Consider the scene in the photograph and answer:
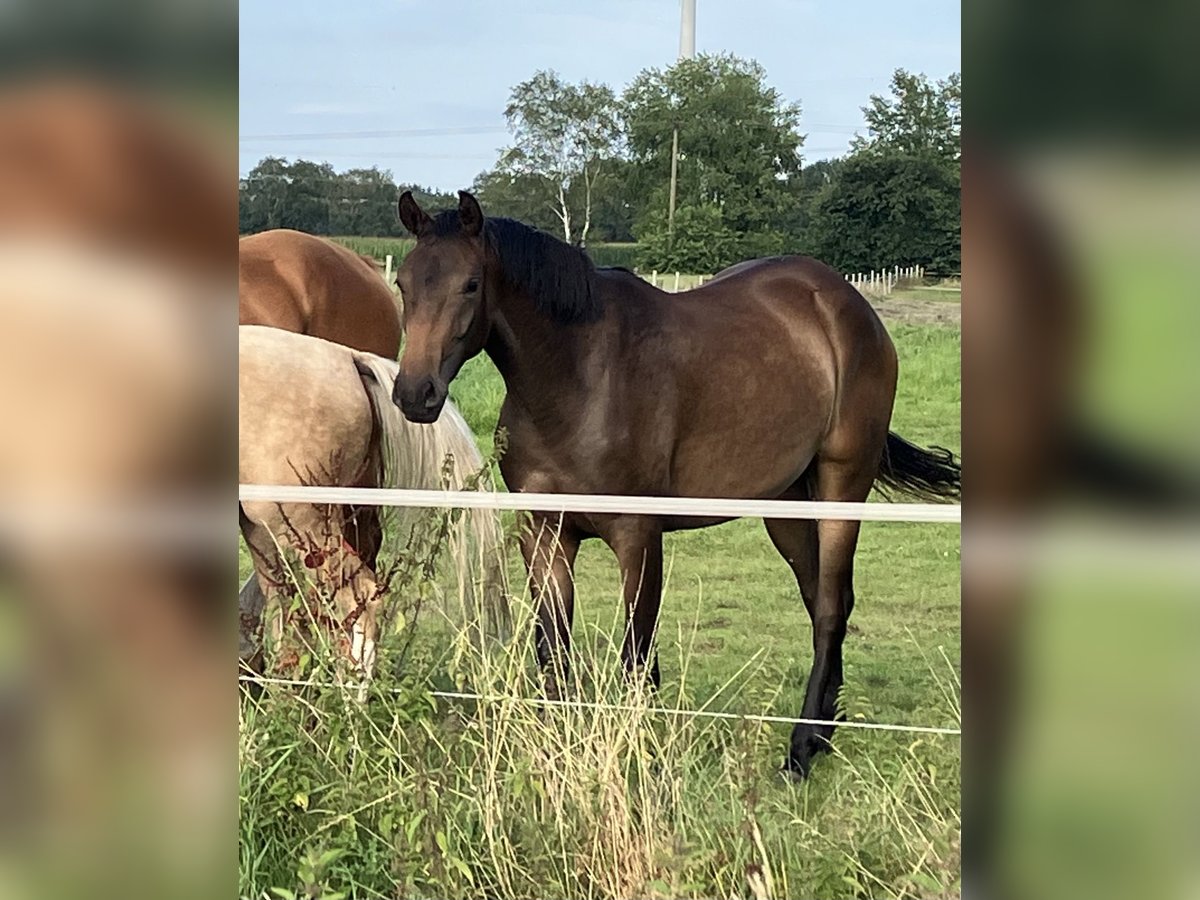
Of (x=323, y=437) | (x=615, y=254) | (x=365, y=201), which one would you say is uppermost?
(x=365, y=201)

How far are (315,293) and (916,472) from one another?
1.81 meters

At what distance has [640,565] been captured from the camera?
3.40 metres

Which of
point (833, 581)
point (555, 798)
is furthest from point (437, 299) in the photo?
point (833, 581)

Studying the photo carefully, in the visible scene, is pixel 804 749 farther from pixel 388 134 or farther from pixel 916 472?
pixel 388 134

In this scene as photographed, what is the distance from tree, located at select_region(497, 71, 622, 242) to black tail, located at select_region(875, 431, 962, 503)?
1.03 m

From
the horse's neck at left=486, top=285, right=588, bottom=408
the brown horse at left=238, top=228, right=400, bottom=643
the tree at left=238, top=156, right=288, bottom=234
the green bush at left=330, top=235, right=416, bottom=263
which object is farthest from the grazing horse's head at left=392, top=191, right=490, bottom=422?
the tree at left=238, top=156, right=288, bottom=234

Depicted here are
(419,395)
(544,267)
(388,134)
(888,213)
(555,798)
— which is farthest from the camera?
(388,134)

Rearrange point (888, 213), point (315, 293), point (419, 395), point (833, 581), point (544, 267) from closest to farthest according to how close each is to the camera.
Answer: point (419, 395)
point (544, 267)
point (888, 213)
point (833, 581)
point (315, 293)

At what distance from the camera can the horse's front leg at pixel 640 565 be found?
3.38m

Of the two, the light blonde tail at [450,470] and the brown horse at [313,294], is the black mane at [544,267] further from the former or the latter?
the brown horse at [313,294]

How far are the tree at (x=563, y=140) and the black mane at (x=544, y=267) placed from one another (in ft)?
0.65
